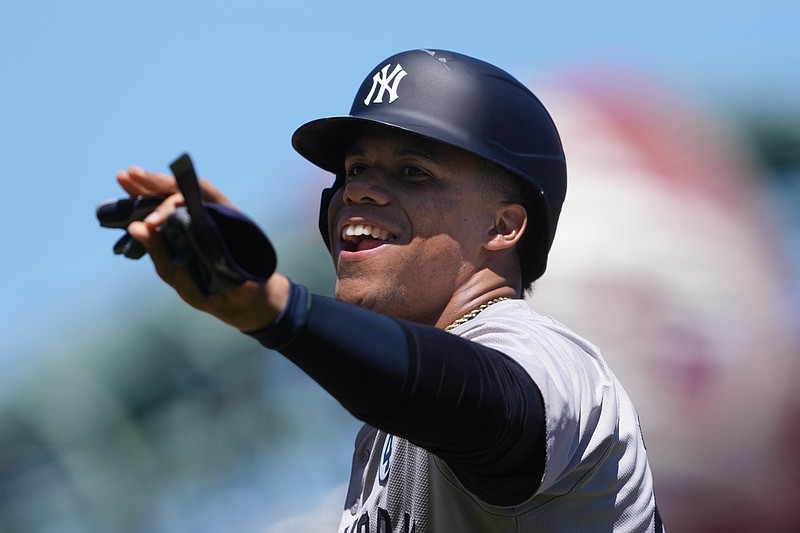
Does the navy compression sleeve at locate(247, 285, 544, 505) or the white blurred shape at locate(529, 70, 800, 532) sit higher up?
the navy compression sleeve at locate(247, 285, 544, 505)

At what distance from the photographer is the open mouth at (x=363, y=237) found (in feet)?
13.5

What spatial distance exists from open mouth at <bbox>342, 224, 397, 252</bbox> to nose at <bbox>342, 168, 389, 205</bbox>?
80mm

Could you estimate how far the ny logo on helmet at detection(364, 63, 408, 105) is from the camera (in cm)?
434

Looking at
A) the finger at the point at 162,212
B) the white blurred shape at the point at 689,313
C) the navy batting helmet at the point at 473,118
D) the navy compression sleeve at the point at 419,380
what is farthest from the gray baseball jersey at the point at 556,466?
the white blurred shape at the point at 689,313

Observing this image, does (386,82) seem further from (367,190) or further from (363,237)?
(363,237)

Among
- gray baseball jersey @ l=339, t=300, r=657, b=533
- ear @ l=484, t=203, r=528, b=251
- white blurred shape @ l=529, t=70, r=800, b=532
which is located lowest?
white blurred shape @ l=529, t=70, r=800, b=532

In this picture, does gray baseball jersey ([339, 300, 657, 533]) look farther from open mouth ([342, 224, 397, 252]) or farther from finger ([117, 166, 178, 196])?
finger ([117, 166, 178, 196])

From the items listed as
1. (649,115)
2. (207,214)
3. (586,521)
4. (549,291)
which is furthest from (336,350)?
(649,115)

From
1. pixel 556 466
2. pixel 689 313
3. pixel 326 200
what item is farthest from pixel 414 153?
pixel 689 313

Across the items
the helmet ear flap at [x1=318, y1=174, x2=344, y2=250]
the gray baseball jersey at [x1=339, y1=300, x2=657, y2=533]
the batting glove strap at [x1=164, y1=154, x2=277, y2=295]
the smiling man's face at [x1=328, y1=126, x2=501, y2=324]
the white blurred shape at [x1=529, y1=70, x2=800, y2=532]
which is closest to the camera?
the batting glove strap at [x1=164, y1=154, x2=277, y2=295]

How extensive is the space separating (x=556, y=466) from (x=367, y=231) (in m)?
1.12

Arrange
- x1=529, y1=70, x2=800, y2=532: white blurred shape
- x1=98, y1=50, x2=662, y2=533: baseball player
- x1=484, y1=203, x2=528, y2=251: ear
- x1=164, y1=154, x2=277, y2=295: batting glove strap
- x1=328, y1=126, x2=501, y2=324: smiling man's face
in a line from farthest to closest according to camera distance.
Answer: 1. x1=529, y1=70, x2=800, y2=532: white blurred shape
2. x1=484, y1=203, x2=528, y2=251: ear
3. x1=328, y1=126, x2=501, y2=324: smiling man's face
4. x1=98, y1=50, x2=662, y2=533: baseball player
5. x1=164, y1=154, x2=277, y2=295: batting glove strap

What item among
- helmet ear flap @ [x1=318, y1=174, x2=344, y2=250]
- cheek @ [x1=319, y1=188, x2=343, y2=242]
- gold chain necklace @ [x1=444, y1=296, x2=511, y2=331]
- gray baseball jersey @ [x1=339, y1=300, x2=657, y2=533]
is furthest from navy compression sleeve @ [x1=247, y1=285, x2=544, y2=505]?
helmet ear flap @ [x1=318, y1=174, x2=344, y2=250]

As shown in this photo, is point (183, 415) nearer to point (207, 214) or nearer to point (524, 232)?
point (524, 232)
